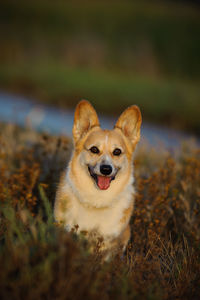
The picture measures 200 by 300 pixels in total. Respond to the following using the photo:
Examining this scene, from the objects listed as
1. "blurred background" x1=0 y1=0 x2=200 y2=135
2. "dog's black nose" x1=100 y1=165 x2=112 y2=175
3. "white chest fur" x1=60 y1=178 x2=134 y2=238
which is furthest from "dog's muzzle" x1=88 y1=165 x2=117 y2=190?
"blurred background" x1=0 y1=0 x2=200 y2=135

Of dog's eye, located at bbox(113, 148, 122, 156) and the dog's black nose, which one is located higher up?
dog's eye, located at bbox(113, 148, 122, 156)

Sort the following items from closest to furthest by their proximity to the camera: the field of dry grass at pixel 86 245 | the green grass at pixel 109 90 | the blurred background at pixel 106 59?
the field of dry grass at pixel 86 245, the green grass at pixel 109 90, the blurred background at pixel 106 59

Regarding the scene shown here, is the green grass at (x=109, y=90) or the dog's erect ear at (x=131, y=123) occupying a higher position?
the green grass at (x=109, y=90)

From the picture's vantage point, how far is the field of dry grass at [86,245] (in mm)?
2551

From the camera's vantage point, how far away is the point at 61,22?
74.1ft

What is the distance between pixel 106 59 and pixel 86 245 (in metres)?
17.6

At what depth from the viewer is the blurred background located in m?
15.5

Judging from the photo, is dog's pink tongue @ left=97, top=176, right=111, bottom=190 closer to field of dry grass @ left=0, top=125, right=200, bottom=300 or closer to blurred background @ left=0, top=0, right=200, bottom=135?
field of dry grass @ left=0, top=125, right=200, bottom=300

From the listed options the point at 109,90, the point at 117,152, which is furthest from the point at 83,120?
the point at 109,90

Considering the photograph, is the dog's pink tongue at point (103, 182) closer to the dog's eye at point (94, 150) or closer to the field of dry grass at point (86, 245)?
the dog's eye at point (94, 150)

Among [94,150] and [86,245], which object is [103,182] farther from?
[86,245]

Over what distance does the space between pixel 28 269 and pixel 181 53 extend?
1926 centimetres

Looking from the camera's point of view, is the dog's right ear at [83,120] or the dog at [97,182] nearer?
the dog at [97,182]

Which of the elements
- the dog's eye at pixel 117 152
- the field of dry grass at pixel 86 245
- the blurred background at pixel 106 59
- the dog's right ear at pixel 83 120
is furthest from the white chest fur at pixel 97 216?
the blurred background at pixel 106 59
